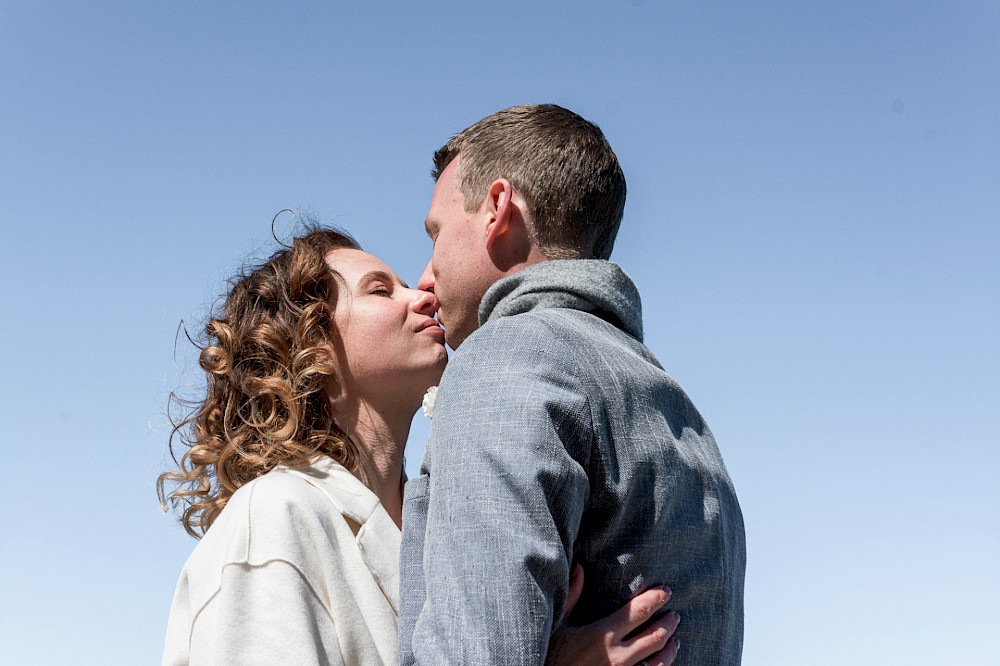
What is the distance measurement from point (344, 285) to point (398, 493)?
86 cm

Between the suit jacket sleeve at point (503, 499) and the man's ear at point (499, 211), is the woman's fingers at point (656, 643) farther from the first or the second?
Result: the man's ear at point (499, 211)

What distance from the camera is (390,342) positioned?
12.9 ft

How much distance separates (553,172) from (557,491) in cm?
110

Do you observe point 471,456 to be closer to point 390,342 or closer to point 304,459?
point 304,459

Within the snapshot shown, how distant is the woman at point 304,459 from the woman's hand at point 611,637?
0.97 m

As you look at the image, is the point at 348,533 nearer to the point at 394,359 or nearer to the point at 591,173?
the point at 394,359

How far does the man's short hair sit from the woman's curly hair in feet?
3.88

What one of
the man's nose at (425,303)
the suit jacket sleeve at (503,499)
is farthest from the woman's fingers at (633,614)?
the man's nose at (425,303)

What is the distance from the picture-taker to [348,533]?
10.9ft

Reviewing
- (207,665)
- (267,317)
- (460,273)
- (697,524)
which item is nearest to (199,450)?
(267,317)

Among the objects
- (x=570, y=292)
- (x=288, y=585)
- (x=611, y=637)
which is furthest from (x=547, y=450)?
(x=288, y=585)

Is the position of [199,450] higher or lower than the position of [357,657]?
higher

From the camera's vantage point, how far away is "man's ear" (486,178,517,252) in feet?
9.23

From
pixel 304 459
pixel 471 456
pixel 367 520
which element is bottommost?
pixel 367 520
